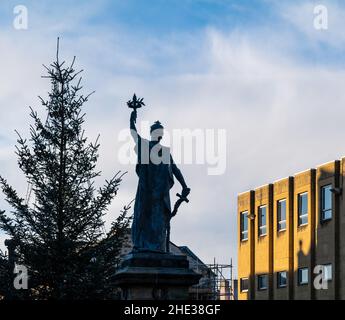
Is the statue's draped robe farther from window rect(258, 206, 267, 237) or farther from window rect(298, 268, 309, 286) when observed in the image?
window rect(258, 206, 267, 237)

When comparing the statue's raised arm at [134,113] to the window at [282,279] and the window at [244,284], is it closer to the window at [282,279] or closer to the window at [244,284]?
the window at [282,279]

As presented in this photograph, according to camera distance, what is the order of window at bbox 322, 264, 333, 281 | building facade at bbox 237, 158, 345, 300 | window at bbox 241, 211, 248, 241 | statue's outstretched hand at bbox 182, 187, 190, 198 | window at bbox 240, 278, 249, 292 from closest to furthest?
statue's outstretched hand at bbox 182, 187, 190, 198 < building facade at bbox 237, 158, 345, 300 < window at bbox 322, 264, 333, 281 < window at bbox 240, 278, 249, 292 < window at bbox 241, 211, 248, 241

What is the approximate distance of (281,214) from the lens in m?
53.6

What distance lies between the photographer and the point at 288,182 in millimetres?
52188

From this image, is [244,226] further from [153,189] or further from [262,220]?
[153,189]

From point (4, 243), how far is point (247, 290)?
1356 inches

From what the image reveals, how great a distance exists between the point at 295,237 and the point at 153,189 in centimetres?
3404

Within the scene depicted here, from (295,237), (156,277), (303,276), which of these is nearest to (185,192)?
(156,277)

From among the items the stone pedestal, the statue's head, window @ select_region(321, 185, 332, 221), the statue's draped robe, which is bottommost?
the stone pedestal

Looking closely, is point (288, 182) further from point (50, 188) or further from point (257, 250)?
point (50, 188)

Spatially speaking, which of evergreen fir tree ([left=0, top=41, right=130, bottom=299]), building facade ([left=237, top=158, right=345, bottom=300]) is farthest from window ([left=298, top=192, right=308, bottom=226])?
evergreen fir tree ([left=0, top=41, right=130, bottom=299])

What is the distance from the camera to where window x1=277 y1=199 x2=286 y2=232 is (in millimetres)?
53156

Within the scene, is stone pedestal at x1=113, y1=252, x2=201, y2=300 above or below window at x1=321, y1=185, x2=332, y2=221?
below
